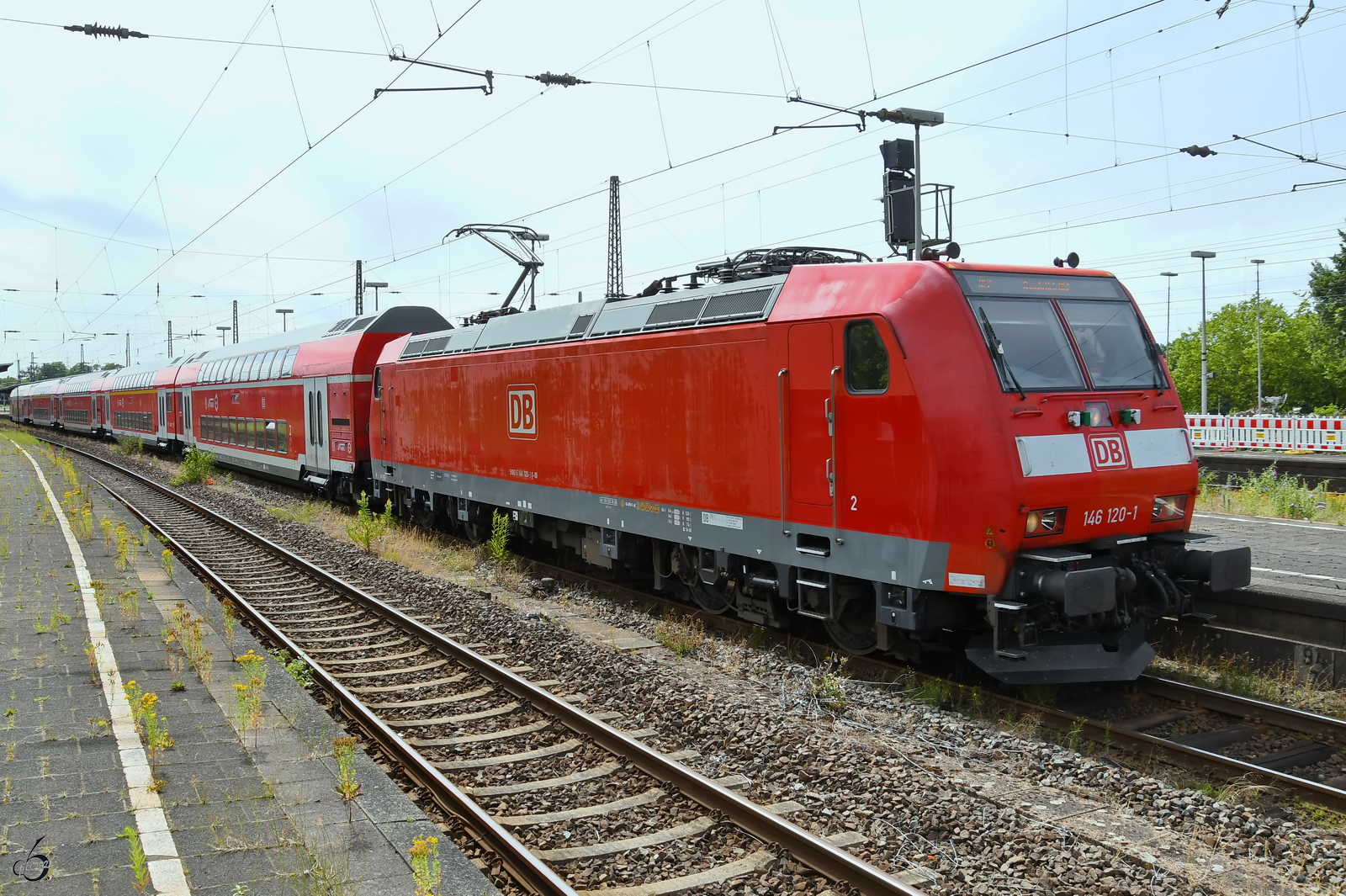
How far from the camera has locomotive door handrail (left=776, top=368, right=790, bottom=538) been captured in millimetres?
8570

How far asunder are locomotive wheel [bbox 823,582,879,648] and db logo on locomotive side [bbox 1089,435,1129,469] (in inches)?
81.3

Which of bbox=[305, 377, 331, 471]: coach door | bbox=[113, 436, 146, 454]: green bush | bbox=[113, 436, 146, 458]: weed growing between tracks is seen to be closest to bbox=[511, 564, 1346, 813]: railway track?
bbox=[305, 377, 331, 471]: coach door

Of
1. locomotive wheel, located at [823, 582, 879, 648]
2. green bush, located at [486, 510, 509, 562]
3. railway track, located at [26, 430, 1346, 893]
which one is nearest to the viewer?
railway track, located at [26, 430, 1346, 893]

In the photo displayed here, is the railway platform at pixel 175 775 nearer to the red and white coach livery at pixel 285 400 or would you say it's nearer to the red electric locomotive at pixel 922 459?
the red electric locomotive at pixel 922 459

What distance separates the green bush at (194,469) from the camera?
2625cm

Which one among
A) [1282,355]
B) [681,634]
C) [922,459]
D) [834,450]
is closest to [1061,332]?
[922,459]

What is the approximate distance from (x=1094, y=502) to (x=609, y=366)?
18.3 ft

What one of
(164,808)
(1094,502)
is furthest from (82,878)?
(1094,502)

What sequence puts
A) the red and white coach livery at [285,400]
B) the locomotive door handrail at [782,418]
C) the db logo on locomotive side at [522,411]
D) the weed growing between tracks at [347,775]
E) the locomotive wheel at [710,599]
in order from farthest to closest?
1. the red and white coach livery at [285,400]
2. the db logo on locomotive side at [522,411]
3. the locomotive wheel at [710,599]
4. the locomotive door handrail at [782,418]
5. the weed growing between tracks at [347,775]

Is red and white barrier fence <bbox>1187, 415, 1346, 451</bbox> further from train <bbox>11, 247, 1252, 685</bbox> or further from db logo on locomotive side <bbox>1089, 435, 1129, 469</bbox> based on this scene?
db logo on locomotive side <bbox>1089, 435, 1129, 469</bbox>

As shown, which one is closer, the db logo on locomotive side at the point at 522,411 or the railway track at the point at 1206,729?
the railway track at the point at 1206,729

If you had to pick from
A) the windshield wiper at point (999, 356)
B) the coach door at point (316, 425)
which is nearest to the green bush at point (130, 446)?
the coach door at point (316, 425)

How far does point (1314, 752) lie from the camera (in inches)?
258

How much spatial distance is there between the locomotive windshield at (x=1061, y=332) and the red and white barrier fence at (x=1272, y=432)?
20639 millimetres
